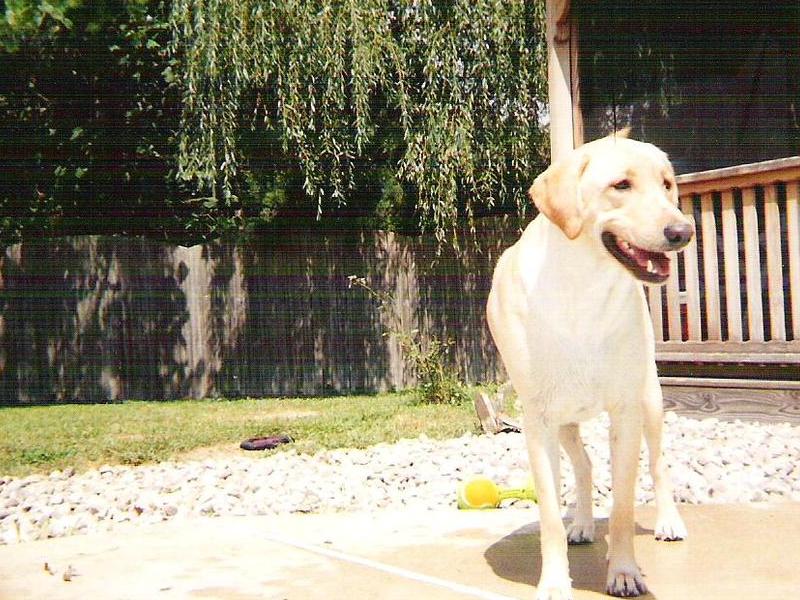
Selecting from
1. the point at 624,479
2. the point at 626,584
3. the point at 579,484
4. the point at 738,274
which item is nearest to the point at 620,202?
the point at 624,479

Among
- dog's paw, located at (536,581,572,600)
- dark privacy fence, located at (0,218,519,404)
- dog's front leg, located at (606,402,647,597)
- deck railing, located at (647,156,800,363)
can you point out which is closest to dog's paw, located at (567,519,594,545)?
dog's front leg, located at (606,402,647,597)

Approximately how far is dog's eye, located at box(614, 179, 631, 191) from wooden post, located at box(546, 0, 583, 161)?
5232 millimetres

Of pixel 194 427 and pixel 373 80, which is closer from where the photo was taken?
pixel 194 427

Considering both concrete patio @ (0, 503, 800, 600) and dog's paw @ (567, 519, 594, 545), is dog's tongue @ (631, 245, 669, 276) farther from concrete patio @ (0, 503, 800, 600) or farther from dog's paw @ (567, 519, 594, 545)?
dog's paw @ (567, 519, 594, 545)

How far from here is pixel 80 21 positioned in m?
12.5

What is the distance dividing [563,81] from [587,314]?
5.44m

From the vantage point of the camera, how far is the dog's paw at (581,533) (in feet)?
10.9

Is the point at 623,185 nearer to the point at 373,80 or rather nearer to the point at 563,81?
the point at 563,81

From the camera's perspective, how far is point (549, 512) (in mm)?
2637

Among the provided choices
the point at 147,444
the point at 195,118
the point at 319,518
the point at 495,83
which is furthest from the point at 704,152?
the point at 319,518

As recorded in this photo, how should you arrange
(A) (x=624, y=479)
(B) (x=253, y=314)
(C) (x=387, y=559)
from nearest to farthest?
(A) (x=624, y=479) < (C) (x=387, y=559) < (B) (x=253, y=314)

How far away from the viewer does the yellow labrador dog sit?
2.50 metres

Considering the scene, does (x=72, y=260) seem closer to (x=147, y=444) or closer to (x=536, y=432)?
(x=147, y=444)

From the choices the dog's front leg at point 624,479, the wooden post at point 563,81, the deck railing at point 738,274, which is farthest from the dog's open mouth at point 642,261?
the wooden post at point 563,81
